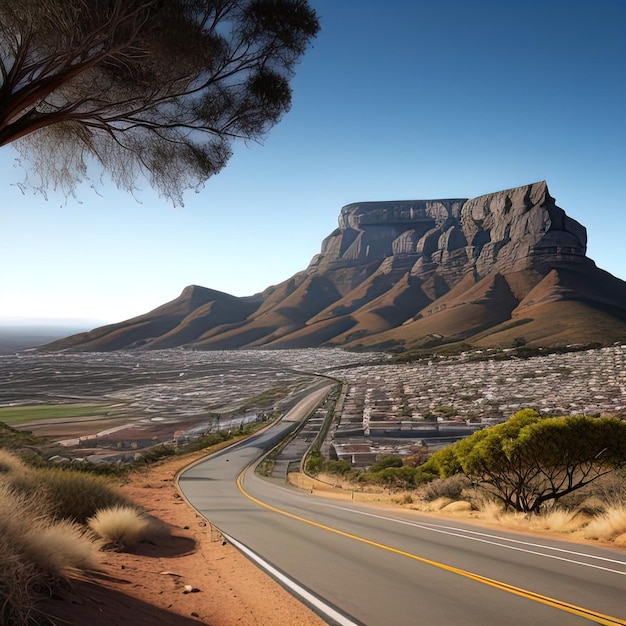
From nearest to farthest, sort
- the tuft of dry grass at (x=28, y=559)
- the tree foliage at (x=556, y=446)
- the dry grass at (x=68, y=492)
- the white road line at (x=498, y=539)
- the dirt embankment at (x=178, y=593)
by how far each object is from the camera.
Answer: the tuft of dry grass at (x=28, y=559) → the dirt embankment at (x=178, y=593) → the white road line at (x=498, y=539) → the dry grass at (x=68, y=492) → the tree foliage at (x=556, y=446)

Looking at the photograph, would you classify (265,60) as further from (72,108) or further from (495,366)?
(495,366)

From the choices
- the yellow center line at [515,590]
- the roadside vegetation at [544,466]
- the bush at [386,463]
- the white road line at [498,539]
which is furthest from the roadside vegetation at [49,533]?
the bush at [386,463]

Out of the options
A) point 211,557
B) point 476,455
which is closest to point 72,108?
point 211,557

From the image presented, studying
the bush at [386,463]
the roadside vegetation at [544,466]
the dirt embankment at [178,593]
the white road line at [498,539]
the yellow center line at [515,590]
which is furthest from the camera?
the bush at [386,463]

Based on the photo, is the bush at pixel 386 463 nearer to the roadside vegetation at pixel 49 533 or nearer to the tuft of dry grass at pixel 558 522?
the tuft of dry grass at pixel 558 522

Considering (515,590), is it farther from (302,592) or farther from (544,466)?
(544,466)

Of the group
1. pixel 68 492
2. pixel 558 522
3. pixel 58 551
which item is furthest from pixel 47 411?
pixel 58 551
